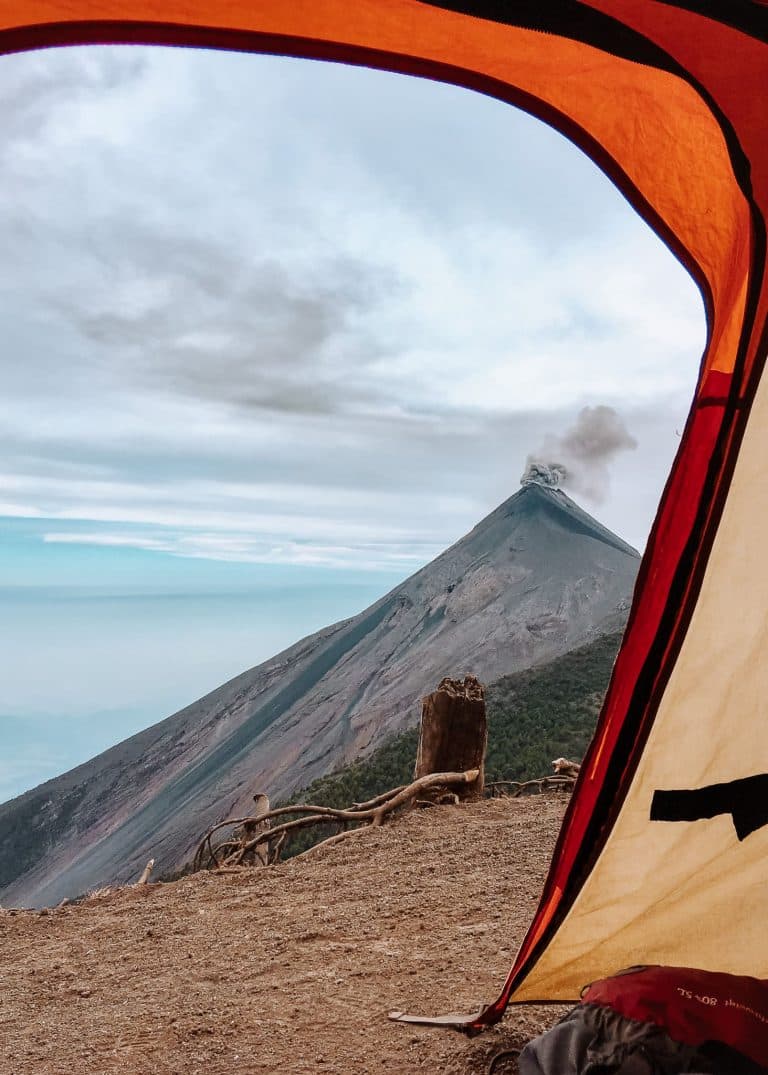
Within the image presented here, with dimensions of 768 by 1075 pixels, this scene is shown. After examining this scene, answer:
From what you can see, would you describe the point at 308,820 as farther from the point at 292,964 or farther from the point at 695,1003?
the point at 695,1003

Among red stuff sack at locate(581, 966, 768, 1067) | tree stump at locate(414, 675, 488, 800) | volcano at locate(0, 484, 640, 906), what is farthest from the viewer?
Result: volcano at locate(0, 484, 640, 906)

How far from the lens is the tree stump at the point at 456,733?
556 cm

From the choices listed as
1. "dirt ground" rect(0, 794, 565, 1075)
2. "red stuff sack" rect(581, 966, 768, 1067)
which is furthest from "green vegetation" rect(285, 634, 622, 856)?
"red stuff sack" rect(581, 966, 768, 1067)

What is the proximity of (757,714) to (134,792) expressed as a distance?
61843mm

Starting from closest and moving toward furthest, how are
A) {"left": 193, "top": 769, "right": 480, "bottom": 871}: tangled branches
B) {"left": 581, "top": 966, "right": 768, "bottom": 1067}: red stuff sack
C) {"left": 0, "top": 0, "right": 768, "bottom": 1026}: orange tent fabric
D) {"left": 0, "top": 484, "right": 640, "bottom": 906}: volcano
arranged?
1. {"left": 0, "top": 0, "right": 768, "bottom": 1026}: orange tent fabric
2. {"left": 581, "top": 966, "right": 768, "bottom": 1067}: red stuff sack
3. {"left": 193, "top": 769, "right": 480, "bottom": 871}: tangled branches
4. {"left": 0, "top": 484, "right": 640, "bottom": 906}: volcano

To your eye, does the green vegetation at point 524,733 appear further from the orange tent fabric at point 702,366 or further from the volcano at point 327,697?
the volcano at point 327,697

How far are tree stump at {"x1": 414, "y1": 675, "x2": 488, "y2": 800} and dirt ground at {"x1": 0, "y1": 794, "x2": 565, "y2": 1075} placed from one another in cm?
79

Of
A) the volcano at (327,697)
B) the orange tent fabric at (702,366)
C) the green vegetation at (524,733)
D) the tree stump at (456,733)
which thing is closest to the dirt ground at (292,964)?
the orange tent fabric at (702,366)

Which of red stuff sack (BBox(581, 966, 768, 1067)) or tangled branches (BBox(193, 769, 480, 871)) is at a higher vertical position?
red stuff sack (BBox(581, 966, 768, 1067))

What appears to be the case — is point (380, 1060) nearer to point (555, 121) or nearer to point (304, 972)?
point (304, 972)

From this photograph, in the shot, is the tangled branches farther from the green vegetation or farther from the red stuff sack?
the green vegetation

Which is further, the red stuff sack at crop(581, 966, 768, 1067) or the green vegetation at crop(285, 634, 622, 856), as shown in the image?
the green vegetation at crop(285, 634, 622, 856)

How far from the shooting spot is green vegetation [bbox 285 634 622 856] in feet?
50.7

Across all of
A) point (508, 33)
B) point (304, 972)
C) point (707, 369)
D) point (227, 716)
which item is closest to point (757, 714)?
point (707, 369)
